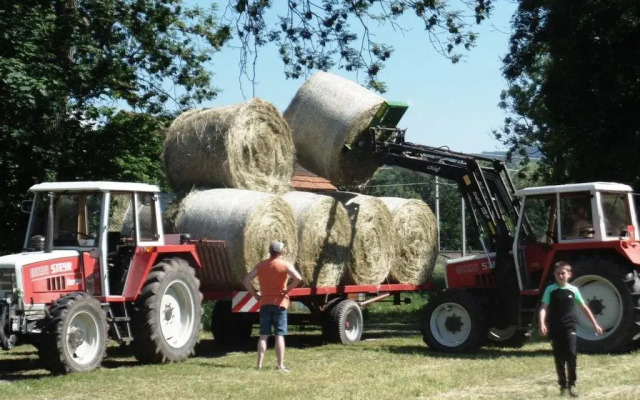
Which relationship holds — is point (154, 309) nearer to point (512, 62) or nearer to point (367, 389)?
point (367, 389)

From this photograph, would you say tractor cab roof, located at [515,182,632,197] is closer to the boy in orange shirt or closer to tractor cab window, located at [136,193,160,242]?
the boy in orange shirt

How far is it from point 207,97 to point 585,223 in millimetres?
10637

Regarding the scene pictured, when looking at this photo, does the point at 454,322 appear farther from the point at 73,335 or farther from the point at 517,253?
the point at 73,335

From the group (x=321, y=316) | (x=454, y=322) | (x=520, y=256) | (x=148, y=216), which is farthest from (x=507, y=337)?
(x=148, y=216)

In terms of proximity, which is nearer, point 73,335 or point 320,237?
point 73,335

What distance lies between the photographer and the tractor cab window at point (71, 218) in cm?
1354

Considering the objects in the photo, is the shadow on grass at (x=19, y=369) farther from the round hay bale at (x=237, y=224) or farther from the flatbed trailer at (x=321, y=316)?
the flatbed trailer at (x=321, y=316)

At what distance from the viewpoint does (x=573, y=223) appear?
14727mm

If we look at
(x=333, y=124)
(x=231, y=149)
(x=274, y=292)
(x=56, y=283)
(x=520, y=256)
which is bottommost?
(x=274, y=292)

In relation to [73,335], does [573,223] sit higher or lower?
higher

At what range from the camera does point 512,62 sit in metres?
23.0

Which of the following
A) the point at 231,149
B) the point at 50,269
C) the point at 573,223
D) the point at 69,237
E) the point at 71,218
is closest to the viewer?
the point at 50,269

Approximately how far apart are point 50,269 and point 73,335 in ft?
2.95

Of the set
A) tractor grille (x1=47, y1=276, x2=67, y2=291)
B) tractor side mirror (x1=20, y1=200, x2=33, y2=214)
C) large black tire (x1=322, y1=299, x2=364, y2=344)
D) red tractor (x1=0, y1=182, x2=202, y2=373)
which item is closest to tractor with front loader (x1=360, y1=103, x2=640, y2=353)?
large black tire (x1=322, y1=299, x2=364, y2=344)
